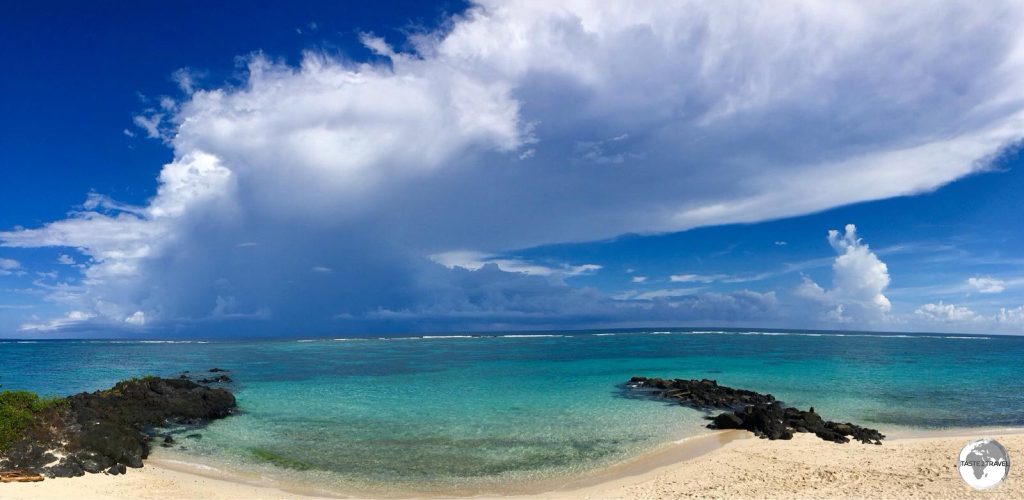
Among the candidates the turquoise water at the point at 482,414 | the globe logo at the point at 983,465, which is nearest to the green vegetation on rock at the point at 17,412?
the turquoise water at the point at 482,414

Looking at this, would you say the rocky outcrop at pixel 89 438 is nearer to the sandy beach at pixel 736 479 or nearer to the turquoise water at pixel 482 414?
the sandy beach at pixel 736 479

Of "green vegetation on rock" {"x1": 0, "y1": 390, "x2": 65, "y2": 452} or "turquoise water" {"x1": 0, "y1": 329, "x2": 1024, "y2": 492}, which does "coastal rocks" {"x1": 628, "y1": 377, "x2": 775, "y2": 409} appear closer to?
"turquoise water" {"x1": 0, "y1": 329, "x2": 1024, "y2": 492}

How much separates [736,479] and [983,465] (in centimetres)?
839

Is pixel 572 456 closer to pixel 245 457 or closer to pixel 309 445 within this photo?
pixel 309 445

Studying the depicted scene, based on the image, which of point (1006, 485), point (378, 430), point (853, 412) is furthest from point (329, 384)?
point (1006, 485)

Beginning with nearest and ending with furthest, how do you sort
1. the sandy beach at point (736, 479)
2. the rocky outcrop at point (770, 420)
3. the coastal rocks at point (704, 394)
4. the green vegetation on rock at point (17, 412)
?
the sandy beach at point (736, 479) < the green vegetation on rock at point (17, 412) < the rocky outcrop at point (770, 420) < the coastal rocks at point (704, 394)

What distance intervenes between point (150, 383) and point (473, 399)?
23.0 m

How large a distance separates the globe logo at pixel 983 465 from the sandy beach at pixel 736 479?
288mm

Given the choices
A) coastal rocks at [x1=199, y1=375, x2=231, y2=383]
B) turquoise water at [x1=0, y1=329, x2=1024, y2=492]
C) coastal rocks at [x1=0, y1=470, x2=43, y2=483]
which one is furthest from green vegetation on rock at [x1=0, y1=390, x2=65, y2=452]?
coastal rocks at [x1=199, y1=375, x2=231, y2=383]

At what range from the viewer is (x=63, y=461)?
18312 millimetres

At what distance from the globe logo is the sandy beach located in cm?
29

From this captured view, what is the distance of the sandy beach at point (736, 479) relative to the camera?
16078 millimetres

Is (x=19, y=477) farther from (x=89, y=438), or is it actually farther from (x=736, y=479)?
(x=736, y=479)

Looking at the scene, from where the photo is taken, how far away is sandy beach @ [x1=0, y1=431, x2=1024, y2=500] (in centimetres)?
1608
